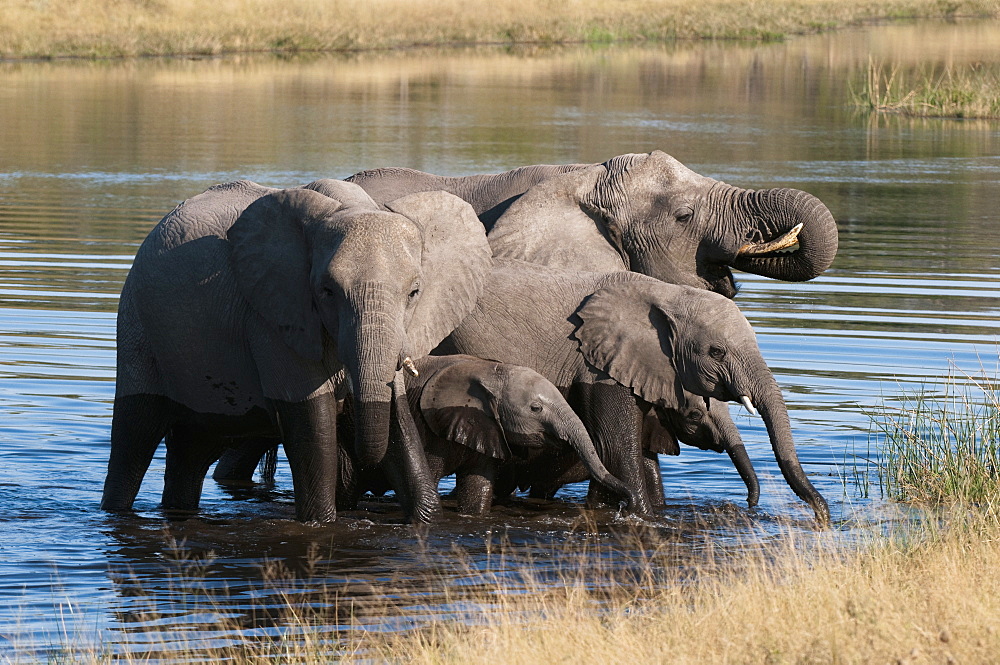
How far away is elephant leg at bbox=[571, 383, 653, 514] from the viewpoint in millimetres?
9398

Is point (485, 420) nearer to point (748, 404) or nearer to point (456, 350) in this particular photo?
point (456, 350)

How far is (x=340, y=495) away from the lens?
9711 millimetres

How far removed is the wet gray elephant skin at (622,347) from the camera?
9141 mm

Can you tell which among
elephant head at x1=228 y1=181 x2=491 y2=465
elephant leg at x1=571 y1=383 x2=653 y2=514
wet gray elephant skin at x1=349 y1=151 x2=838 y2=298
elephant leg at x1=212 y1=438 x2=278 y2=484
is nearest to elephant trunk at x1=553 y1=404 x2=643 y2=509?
elephant leg at x1=571 y1=383 x2=653 y2=514

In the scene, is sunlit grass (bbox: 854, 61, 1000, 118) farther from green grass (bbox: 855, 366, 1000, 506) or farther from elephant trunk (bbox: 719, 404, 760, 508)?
elephant trunk (bbox: 719, 404, 760, 508)

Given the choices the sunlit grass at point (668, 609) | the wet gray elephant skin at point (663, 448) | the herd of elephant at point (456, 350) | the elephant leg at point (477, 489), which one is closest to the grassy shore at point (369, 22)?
the herd of elephant at point (456, 350)

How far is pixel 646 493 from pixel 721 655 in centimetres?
338

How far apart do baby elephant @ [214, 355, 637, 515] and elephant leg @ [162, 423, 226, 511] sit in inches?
32.7

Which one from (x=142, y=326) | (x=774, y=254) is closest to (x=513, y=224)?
(x=774, y=254)

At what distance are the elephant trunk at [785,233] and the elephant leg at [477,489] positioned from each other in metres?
2.13

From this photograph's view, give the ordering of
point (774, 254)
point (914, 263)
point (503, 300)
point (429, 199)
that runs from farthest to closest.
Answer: point (914, 263)
point (774, 254)
point (503, 300)
point (429, 199)

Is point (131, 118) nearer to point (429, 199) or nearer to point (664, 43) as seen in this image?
point (429, 199)

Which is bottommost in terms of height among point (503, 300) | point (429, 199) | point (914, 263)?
point (914, 263)

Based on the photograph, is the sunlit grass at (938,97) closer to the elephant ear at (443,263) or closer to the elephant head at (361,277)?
the elephant ear at (443,263)
